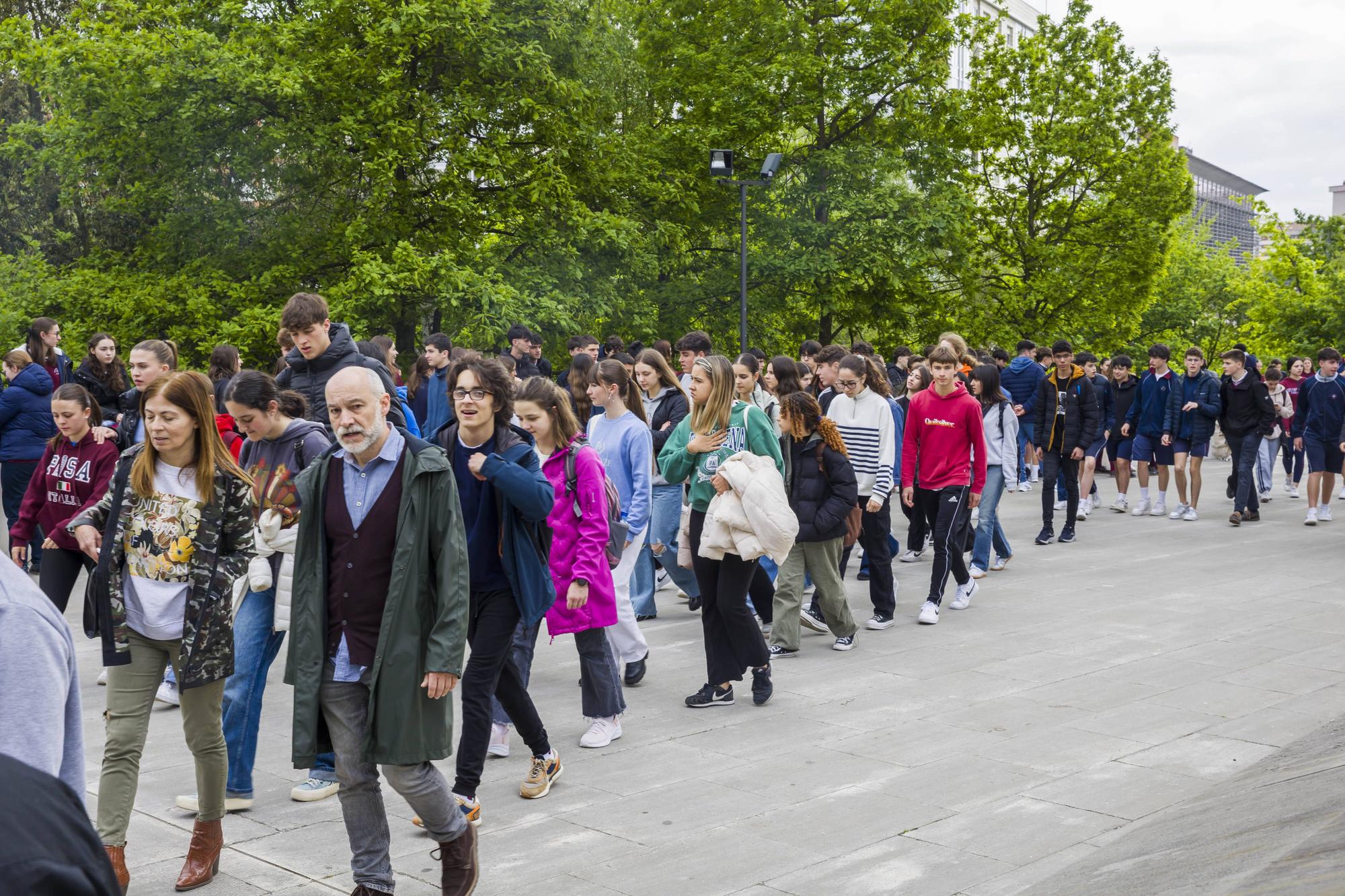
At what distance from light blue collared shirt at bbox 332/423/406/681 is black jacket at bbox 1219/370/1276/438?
13.6 metres

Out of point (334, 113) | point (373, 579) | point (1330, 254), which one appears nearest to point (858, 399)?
point (373, 579)

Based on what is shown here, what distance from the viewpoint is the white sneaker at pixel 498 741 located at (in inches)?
246

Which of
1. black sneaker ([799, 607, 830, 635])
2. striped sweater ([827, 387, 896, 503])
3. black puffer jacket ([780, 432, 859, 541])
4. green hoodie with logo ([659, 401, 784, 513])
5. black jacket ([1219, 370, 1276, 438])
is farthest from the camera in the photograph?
black jacket ([1219, 370, 1276, 438])

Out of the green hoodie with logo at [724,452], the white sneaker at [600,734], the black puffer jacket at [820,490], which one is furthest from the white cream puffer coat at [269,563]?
the black puffer jacket at [820,490]

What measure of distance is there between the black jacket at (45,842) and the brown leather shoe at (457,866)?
10.2ft

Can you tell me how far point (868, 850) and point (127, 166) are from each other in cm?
2309

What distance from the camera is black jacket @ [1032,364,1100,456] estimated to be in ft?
46.8

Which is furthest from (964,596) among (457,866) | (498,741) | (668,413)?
(457,866)

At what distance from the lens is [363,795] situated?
4262mm

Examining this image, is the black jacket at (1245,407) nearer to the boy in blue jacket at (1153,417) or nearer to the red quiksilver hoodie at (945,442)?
the boy in blue jacket at (1153,417)

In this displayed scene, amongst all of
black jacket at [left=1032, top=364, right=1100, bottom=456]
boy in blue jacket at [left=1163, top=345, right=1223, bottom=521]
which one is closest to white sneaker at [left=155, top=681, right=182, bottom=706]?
black jacket at [left=1032, top=364, right=1100, bottom=456]

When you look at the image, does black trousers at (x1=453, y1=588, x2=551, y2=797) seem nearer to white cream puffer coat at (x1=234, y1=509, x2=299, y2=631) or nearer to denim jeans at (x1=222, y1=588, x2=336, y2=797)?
denim jeans at (x1=222, y1=588, x2=336, y2=797)

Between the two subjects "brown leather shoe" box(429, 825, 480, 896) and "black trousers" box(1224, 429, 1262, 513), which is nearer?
"brown leather shoe" box(429, 825, 480, 896)

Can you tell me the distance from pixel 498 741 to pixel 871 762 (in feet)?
5.88
